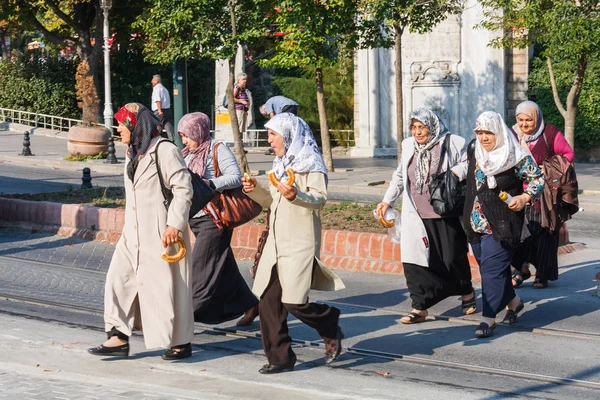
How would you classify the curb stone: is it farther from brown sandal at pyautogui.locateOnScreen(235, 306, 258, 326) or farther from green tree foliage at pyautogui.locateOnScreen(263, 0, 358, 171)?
green tree foliage at pyautogui.locateOnScreen(263, 0, 358, 171)

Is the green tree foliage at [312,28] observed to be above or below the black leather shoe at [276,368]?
above

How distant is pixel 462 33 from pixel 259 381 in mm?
19036

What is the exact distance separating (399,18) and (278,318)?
13.0 m

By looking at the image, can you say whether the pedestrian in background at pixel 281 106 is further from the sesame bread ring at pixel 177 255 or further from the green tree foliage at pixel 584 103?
the green tree foliage at pixel 584 103

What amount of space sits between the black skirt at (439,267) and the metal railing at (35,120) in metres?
24.2

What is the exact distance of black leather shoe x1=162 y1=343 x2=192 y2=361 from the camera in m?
7.62

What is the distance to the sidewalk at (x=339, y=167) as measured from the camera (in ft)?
63.9

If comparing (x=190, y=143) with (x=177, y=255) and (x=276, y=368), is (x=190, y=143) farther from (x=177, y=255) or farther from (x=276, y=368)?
(x=276, y=368)

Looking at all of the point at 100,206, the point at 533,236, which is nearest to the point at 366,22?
the point at 100,206

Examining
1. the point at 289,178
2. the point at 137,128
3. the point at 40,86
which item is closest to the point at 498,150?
the point at 289,178

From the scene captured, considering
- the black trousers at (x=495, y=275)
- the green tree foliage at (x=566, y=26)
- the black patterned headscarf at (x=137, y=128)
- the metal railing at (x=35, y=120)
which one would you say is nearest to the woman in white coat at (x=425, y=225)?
the black trousers at (x=495, y=275)

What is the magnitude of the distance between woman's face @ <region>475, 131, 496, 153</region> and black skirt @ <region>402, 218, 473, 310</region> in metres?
0.87

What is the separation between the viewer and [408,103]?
25.9 metres

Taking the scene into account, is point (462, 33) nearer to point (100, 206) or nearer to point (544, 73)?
point (544, 73)
